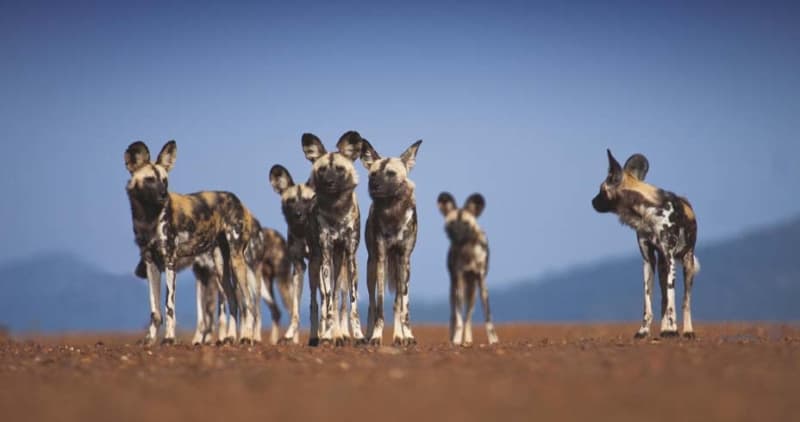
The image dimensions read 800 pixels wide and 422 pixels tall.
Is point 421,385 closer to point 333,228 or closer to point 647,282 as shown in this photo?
point 333,228

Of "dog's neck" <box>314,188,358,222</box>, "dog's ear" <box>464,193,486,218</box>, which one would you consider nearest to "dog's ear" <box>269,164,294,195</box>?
"dog's neck" <box>314,188,358,222</box>

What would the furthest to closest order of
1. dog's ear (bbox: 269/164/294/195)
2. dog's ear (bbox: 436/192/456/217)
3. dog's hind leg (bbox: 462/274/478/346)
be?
dog's ear (bbox: 269/164/294/195)
dog's hind leg (bbox: 462/274/478/346)
dog's ear (bbox: 436/192/456/217)

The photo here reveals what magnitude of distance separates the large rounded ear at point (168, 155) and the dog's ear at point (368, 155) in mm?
3645

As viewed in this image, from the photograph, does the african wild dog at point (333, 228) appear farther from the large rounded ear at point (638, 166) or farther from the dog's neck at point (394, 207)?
the large rounded ear at point (638, 166)

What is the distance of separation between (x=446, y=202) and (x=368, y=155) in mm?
3450

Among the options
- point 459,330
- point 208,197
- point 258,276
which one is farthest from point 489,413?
point 258,276

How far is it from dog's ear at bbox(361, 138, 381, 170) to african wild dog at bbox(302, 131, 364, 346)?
0.20 m

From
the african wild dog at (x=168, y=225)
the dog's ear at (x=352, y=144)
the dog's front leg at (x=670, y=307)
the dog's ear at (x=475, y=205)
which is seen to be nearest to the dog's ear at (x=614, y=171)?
the dog's front leg at (x=670, y=307)

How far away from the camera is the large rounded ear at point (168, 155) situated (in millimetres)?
20609

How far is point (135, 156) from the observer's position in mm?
20375

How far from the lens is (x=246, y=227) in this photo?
22.6 m

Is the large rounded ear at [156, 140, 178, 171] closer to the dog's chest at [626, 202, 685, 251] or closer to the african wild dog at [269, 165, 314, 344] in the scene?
the african wild dog at [269, 165, 314, 344]

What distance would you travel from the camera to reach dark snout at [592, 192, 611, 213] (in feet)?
69.8

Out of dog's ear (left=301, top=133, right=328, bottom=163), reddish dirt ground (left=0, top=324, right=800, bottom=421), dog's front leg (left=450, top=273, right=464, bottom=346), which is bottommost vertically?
reddish dirt ground (left=0, top=324, right=800, bottom=421)
